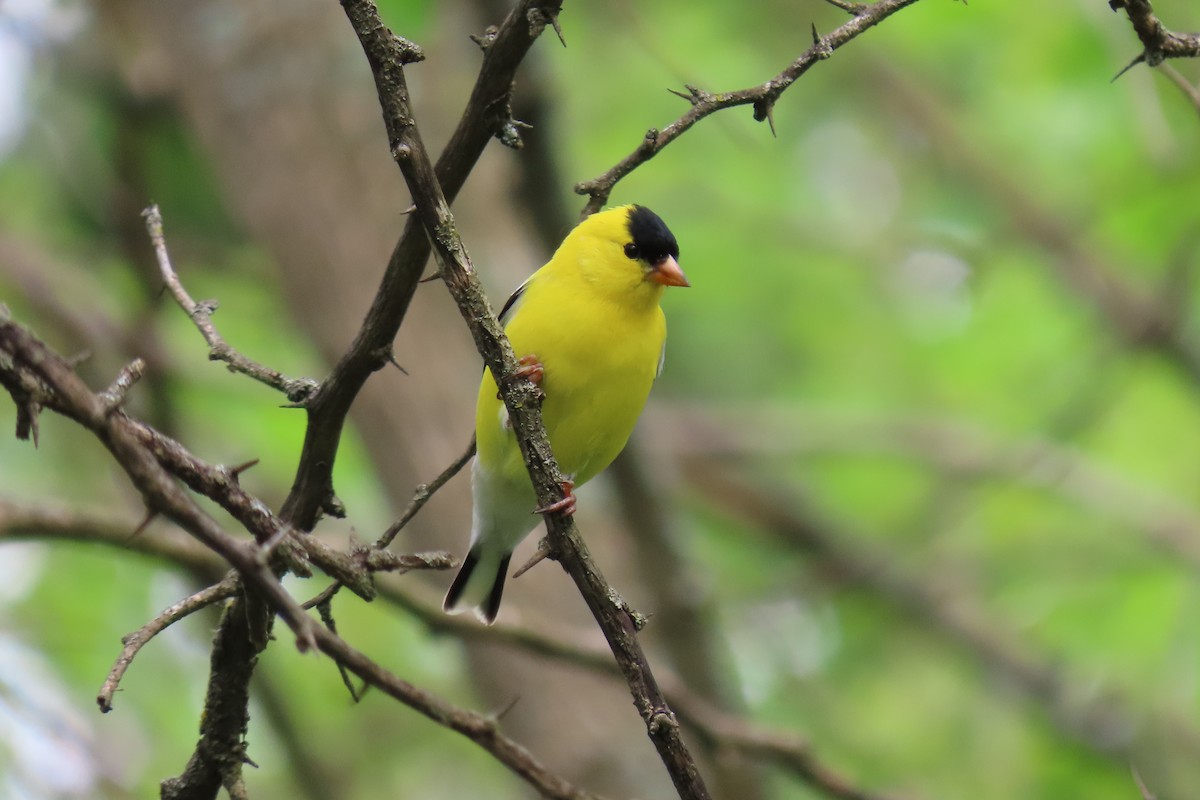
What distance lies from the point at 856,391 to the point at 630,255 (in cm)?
552

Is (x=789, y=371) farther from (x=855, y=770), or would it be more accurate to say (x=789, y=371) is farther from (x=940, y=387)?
(x=855, y=770)

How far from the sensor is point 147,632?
179cm

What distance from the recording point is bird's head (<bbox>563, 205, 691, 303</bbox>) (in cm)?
378

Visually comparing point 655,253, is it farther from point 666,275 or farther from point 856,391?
point 856,391

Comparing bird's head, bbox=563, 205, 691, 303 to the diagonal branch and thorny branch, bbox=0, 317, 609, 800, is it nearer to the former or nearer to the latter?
the diagonal branch

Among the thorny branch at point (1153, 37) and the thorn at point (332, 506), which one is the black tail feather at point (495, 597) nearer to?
the thorn at point (332, 506)

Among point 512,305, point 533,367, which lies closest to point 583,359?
point 533,367

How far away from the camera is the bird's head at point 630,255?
12.4 feet

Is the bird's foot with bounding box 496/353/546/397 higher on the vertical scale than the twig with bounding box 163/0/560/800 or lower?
higher

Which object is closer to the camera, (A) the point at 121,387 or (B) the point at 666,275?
(A) the point at 121,387

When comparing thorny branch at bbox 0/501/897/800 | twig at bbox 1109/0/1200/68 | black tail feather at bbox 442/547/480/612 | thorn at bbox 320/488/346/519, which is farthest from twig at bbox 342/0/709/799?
black tail feather at bbox 442/547/480/612

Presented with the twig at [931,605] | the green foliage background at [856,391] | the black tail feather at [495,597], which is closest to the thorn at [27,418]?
the black tail feather at [495,597]

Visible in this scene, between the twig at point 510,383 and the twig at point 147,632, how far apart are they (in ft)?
1.70

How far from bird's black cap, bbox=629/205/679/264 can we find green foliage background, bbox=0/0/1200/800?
1982 millimetres
